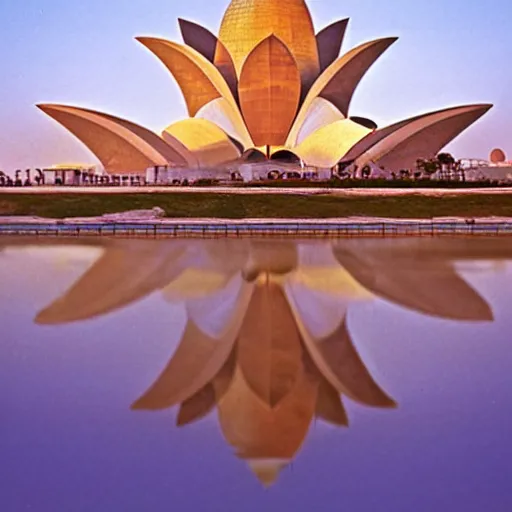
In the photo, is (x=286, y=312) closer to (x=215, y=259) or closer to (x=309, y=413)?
(x=309, y=413)

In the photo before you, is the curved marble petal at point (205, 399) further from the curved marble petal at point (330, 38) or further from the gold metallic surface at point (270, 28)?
the curved marble petal at point (330, 38)

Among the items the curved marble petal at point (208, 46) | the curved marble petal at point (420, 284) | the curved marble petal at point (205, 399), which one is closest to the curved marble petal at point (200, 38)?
the curved marble petal at point (208, 46)

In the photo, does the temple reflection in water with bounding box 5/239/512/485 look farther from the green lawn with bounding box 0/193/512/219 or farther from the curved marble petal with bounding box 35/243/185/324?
the green lawn with bounding box 0/193/512/219

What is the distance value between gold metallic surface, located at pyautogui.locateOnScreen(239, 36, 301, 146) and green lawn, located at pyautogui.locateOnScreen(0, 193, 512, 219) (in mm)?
6819

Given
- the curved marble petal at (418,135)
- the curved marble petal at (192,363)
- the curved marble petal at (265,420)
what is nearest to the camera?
the curved marble petal at (265,420)

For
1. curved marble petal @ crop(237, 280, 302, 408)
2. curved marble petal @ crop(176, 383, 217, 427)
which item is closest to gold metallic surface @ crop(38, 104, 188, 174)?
curved marble petal @ crop(237, 280, 302, 408)

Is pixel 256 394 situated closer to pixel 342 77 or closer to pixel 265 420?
pixel 265 420

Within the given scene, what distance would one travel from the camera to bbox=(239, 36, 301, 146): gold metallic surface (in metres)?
24.3

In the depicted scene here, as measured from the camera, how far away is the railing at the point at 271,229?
1590cm

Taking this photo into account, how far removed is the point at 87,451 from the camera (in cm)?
371

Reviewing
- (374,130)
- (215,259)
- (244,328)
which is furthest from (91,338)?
(374,130)

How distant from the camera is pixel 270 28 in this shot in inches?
1022

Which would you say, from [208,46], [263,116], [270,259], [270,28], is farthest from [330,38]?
[270,259]

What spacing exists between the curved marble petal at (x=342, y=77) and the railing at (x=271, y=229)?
996cm
